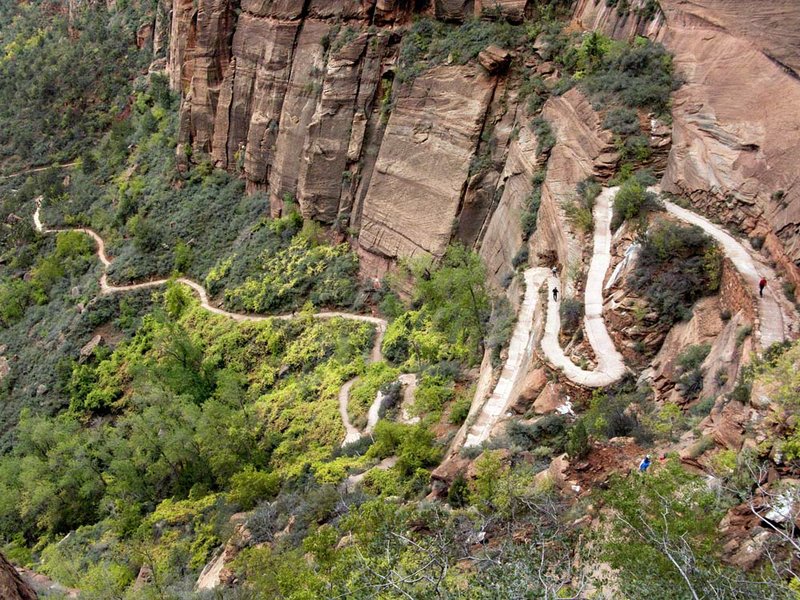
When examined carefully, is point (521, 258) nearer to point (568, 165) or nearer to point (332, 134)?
point (568, 165)

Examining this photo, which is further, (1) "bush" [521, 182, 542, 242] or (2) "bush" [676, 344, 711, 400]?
(1) "bush" [521, 182, 542, 242]

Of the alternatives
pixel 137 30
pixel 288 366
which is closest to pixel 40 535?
pixel 288 366

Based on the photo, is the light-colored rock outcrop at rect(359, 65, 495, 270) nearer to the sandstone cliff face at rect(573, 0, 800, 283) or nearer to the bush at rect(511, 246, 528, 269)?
the bush at rect(511, 246, 528, 269)

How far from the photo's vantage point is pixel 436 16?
3488 cm

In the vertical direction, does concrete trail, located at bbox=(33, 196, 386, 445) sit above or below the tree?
below

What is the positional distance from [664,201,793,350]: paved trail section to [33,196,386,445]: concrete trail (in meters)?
13.6

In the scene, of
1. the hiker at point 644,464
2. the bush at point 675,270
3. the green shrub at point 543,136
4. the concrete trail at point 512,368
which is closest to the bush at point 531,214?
the green shrub at point 543,136

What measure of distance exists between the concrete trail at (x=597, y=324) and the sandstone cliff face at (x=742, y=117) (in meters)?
2.28

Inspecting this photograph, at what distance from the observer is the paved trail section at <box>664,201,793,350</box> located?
13719 millimetres

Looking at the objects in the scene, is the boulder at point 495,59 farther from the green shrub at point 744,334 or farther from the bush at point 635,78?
the green shrub at point 744,334

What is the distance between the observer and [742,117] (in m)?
19.5

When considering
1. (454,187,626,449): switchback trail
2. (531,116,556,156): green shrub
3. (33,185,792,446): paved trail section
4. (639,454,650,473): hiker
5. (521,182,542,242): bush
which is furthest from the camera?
(531,116,556,156): green shrub

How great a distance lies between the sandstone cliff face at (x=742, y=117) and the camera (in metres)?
17.0

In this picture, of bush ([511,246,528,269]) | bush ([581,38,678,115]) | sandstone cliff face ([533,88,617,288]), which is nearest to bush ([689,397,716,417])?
sandstone cliff face ([533,88,617,288])
